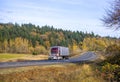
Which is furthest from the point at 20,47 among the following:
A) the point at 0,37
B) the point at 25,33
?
the point at 25,33

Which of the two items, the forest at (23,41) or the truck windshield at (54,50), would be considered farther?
the forest at (23,41)

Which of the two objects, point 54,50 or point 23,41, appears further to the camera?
point 23,41

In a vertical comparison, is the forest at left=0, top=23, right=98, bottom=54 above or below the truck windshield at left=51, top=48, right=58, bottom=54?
above

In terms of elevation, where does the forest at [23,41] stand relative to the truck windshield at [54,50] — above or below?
above

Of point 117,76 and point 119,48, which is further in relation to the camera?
point 119,48

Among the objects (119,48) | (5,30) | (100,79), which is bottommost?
(100,79)

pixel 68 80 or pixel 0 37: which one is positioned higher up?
pixel 0 37

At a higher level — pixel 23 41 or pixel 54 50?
pixel 23 41

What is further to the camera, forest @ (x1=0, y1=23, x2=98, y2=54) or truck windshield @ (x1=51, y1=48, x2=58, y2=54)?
forest @ (x1=0, y1=23, x2=98, y2=54)

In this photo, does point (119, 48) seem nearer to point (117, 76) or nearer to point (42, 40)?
point (117, 76)

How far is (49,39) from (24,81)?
6850 inches

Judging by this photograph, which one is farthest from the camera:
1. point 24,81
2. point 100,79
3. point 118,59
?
point 118,59

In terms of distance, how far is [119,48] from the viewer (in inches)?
1219

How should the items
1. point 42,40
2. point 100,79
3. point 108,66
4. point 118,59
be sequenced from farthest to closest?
point 42,40
point 118,59
point 108,66
point 100,79
